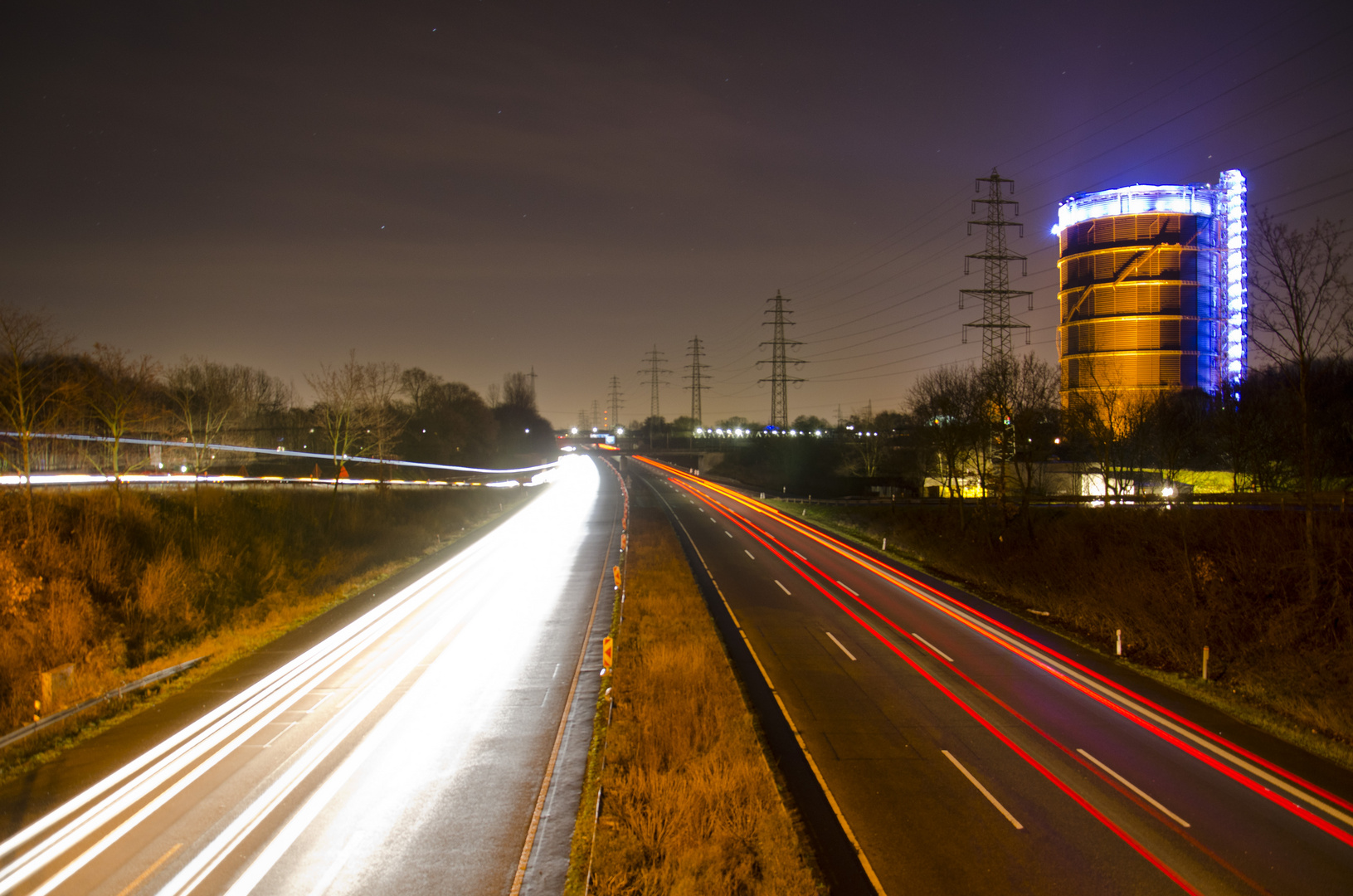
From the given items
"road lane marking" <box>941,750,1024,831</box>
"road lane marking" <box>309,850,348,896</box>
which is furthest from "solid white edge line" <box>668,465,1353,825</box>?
"road lane marking" <box>309,850,348,896</box>

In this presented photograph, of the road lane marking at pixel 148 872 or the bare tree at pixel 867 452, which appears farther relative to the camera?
the bare tree at pixel 867 452

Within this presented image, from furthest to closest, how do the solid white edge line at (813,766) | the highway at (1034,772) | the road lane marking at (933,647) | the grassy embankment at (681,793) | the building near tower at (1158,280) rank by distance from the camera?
the building near tower at (1158,280) → the road lane marking at (933,647) → the highway at (1034,772) → the solid white edge line at (813,766) → the grassy embankment at (681,793)

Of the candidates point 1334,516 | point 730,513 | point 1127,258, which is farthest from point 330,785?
point 1127,258

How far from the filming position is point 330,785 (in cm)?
1054

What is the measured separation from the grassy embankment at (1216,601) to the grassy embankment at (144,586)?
2295 centimetres

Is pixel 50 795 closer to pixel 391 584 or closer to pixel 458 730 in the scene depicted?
pixel 458 730

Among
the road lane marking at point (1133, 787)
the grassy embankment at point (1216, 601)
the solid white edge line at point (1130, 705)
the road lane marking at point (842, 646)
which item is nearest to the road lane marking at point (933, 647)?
the solid white edge line at point (1130, 705)

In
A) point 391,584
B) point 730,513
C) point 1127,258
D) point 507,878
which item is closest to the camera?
point 507,878

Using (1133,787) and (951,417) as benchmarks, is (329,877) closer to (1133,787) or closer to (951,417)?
(1133,787)

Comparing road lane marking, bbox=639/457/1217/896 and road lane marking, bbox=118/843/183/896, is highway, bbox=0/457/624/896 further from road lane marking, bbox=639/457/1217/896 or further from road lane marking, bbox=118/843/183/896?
road lane marking, bbox=639/457/1217/896

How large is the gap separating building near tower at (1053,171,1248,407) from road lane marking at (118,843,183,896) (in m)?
77.5

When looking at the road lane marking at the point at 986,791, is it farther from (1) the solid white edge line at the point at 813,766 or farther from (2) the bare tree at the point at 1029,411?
(2) the bare tree at the point at 1029,411

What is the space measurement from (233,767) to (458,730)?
3.45 meters

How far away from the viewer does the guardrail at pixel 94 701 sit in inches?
461
